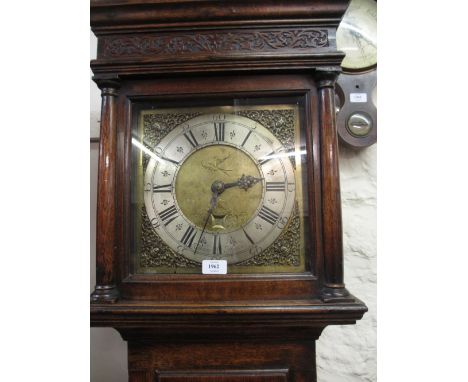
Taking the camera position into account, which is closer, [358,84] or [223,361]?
[223,361]

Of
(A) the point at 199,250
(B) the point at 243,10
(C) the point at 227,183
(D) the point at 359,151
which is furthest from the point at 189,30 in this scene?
(D) the point at 359,151

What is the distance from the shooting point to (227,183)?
2.61 feet

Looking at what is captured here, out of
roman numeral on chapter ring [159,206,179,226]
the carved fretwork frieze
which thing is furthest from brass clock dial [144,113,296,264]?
the carved fretwork frieze

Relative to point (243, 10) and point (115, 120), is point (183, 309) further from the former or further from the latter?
point (243, 10)

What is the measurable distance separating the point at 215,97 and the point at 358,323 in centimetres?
88

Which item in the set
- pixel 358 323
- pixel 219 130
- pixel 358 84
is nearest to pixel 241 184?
pixel 219 130

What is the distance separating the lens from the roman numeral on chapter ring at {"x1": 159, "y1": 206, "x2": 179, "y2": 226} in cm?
80

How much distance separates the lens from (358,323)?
3.48 feet

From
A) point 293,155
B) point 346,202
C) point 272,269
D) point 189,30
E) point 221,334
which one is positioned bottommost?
point 221,334

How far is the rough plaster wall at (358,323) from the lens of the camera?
1.05m

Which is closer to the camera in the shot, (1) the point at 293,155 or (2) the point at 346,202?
(1) the point at 293,155

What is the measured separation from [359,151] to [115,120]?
2.63ft

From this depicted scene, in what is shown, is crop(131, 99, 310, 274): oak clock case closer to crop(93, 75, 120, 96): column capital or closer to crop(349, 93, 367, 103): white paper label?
crop(93, 75, 120, 96): column capital

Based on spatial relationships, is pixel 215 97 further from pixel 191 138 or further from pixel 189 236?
pixel 189 236
